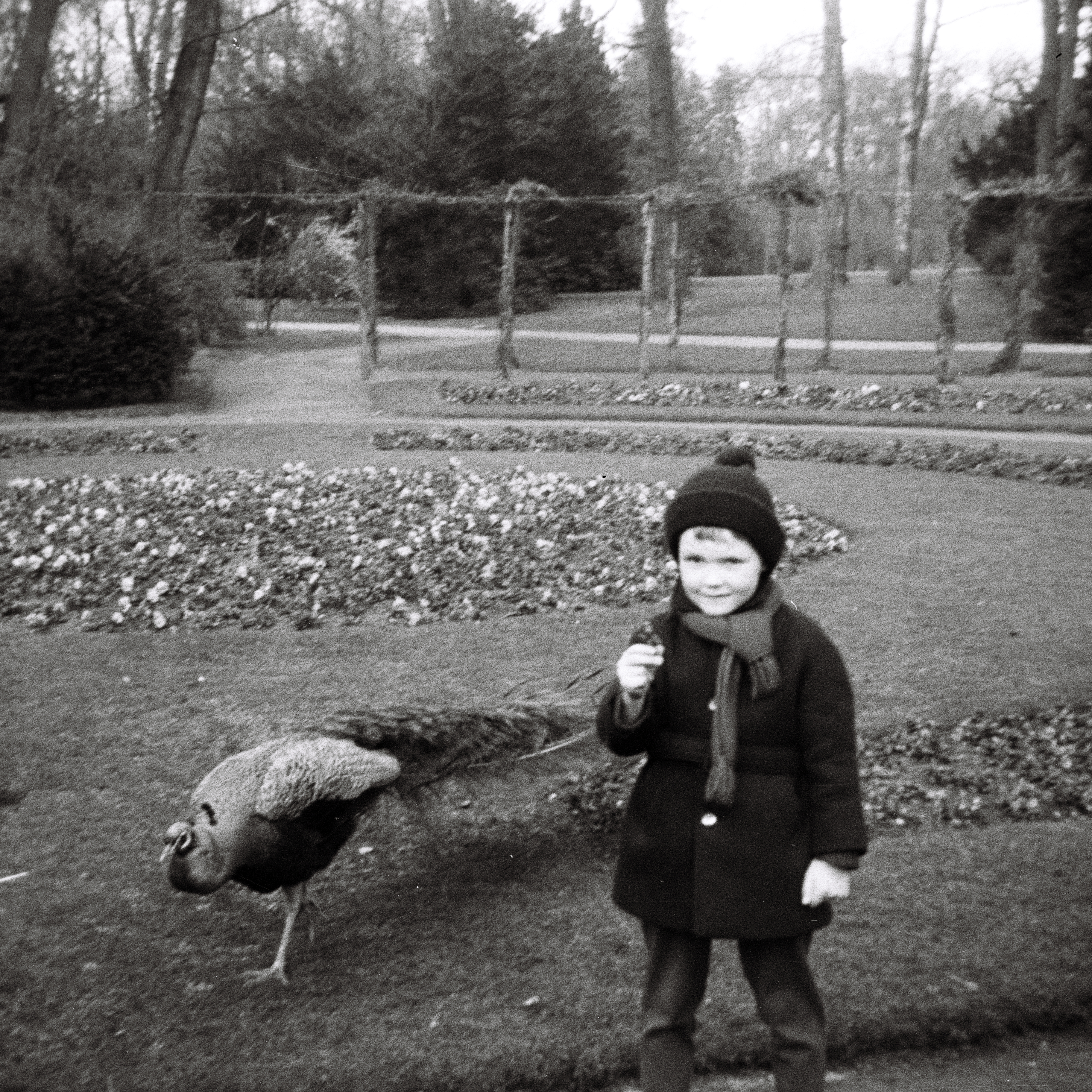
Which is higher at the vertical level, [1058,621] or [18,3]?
[18,3]

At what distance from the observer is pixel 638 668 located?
290 cm

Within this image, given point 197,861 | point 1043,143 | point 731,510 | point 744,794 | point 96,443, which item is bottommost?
point 96,443

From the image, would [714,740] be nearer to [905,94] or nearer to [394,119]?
[394,119]

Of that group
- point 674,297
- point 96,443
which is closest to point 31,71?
point 96,443

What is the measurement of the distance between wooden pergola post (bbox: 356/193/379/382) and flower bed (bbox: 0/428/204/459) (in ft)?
19.0

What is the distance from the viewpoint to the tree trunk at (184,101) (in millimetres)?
27219

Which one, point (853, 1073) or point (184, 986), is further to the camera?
point (184, 986)

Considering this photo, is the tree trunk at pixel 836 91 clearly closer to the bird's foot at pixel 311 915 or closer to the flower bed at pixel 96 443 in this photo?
the flower bed at pixel 96 443

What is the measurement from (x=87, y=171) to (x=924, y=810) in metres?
23.5

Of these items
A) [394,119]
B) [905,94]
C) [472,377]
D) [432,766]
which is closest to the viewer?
[432,766]

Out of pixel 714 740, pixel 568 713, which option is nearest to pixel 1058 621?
pixel 568 713

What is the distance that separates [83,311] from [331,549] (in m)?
13.1

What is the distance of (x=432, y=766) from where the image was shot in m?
4.11

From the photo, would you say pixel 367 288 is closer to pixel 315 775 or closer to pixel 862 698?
pixel 862 698
